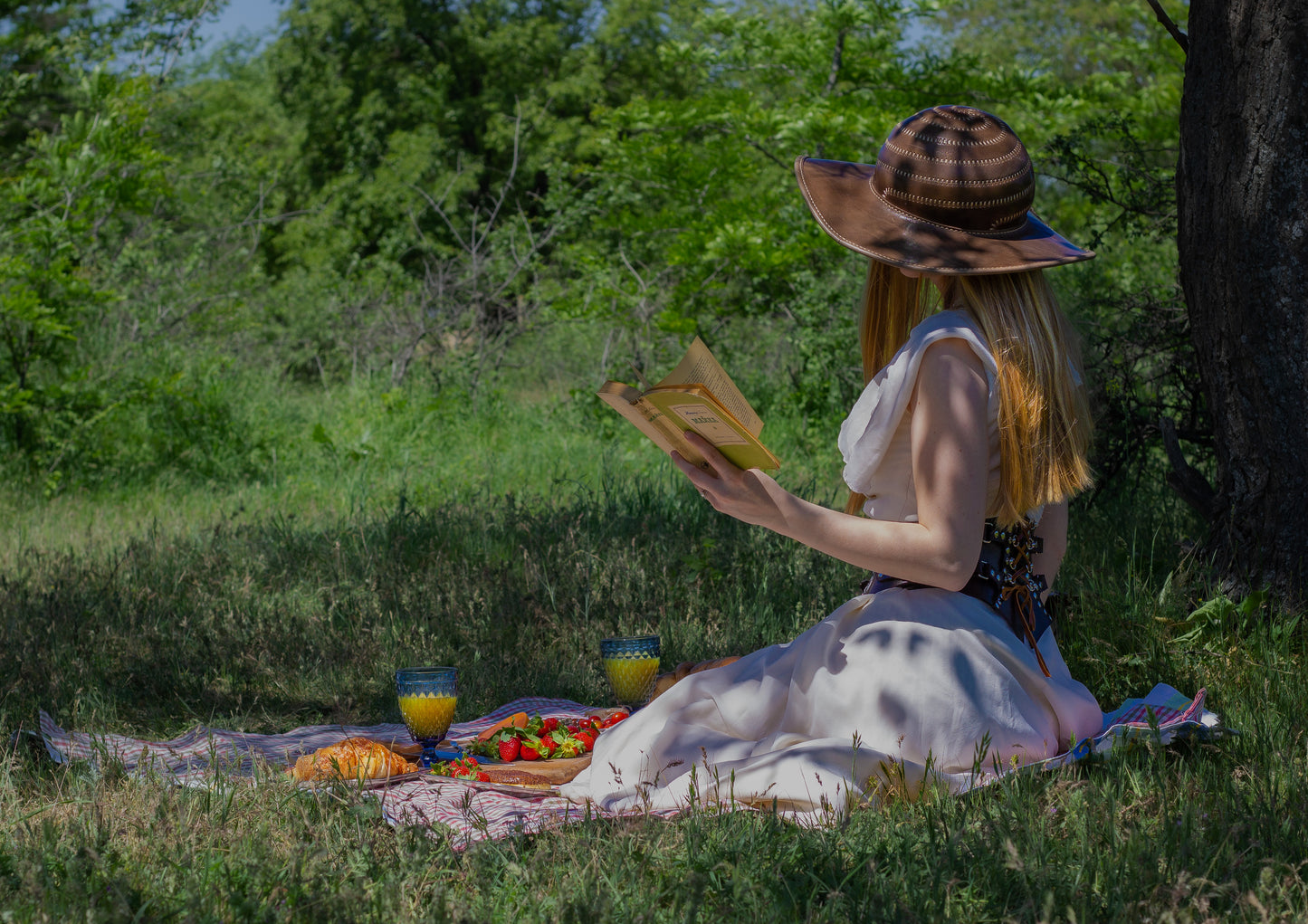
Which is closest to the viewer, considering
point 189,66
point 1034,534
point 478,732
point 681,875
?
point 681,875

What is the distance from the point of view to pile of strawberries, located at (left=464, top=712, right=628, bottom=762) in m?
3.35

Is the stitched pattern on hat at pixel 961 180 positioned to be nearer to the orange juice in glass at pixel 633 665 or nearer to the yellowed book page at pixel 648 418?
the yellowed book page at pixel 648 418

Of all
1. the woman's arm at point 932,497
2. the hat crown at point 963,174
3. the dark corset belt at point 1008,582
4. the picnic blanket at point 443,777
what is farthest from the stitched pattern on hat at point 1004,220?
the picnic blanket at point 443,777

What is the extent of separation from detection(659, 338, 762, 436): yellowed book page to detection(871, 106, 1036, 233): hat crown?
61cm

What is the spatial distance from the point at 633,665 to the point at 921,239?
5.35ft

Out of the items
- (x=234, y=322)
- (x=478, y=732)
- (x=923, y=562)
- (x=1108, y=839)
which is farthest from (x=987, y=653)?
(x=234, y=322)

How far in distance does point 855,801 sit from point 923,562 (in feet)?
1.73

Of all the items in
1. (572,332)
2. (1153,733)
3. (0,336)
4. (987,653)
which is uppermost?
(987,653)

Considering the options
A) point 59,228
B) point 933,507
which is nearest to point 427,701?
point 933,507

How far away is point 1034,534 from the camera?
2.92 m

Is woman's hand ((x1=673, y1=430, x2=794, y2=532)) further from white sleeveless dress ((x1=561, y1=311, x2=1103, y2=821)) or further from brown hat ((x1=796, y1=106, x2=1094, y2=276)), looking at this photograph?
brown hat ((x1=796, y1=106, x2=1094, y2=276))

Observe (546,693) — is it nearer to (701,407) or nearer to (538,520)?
(538,520)

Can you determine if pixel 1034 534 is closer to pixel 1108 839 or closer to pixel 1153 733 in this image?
pixel 1153 733

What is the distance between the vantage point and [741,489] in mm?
2568
